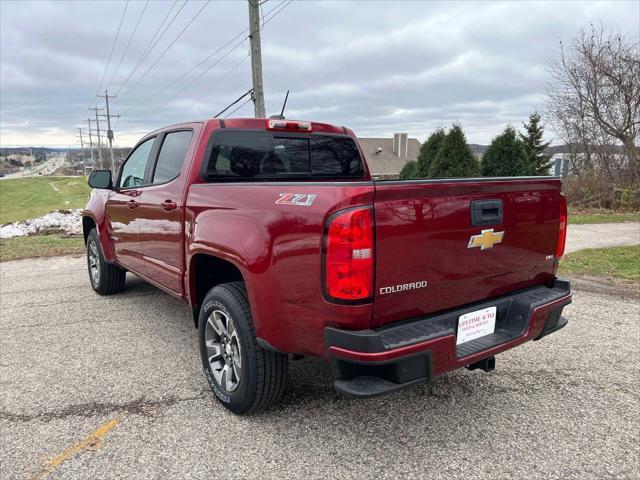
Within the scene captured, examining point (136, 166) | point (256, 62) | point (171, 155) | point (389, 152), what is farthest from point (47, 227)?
point (389, 152)

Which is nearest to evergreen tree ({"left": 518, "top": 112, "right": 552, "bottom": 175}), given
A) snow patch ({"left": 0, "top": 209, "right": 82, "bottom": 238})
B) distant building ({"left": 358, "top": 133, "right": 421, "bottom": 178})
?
distant building ({"left": 358, "top": 133, "right": 421, "bottom": 178})

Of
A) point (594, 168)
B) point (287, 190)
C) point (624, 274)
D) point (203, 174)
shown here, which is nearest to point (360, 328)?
point (287, 190)

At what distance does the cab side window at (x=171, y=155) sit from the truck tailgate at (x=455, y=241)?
209 cm

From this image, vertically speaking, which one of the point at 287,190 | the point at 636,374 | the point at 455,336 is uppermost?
the point at 287,190

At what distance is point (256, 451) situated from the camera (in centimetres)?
253

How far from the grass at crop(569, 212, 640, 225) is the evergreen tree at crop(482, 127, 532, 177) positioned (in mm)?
2221

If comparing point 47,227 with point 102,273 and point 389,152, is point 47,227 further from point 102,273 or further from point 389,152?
point 389,152

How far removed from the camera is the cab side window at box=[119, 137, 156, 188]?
441cm

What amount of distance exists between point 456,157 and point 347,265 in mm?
13507

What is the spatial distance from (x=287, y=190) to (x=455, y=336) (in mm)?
1136

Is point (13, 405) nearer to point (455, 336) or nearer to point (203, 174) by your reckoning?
point (203, 174)

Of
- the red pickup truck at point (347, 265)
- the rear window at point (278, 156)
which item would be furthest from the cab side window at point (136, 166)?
the rear window at point (278, 156)

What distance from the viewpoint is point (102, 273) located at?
556 cm

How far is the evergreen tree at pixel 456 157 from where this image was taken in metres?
14.6
